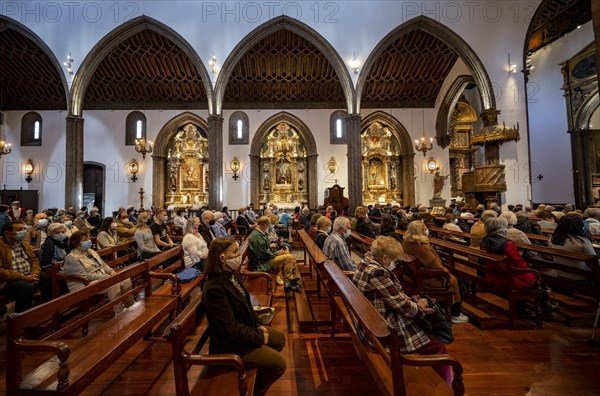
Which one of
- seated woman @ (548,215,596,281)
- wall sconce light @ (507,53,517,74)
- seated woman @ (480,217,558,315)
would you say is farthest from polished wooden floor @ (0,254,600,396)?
wall sconce light @ (507,53,517,74)

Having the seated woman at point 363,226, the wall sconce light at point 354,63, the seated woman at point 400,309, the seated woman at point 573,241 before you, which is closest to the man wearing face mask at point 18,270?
the seated woman at point 400,309

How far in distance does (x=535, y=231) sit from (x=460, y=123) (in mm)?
13420

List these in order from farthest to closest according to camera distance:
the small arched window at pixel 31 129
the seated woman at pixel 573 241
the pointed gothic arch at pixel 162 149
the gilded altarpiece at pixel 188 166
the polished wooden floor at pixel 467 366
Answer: the gilded altarpiece at pixel 188 166, the pointed gothic arch at pixel 162 149, the small arched window at pixel 31 129, the seated woman at pixel 573 241, the polished wooden floor at pixel 467 366

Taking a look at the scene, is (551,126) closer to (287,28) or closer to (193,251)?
(287,28)

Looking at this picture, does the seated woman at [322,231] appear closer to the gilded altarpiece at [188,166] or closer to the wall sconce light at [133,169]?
the gilded altarpiece at [188,166]

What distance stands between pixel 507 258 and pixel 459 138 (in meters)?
16.1

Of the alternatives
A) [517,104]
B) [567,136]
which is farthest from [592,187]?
[517,104]

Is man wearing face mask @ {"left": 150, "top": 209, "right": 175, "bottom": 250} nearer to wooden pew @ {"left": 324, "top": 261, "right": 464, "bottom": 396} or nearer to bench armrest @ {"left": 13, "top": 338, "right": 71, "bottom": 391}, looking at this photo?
bench armrest @ {"left": 13, "top": 338, "right": 71, "bottom": 391}

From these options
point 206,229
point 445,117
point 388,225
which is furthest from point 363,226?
point 445,117

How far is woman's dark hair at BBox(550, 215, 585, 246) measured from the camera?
373 centimetres

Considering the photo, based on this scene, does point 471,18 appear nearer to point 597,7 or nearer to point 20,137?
point 597,7

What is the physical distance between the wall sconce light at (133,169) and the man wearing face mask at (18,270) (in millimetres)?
13151

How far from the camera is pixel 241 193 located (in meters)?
16.2

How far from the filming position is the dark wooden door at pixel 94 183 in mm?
15738
